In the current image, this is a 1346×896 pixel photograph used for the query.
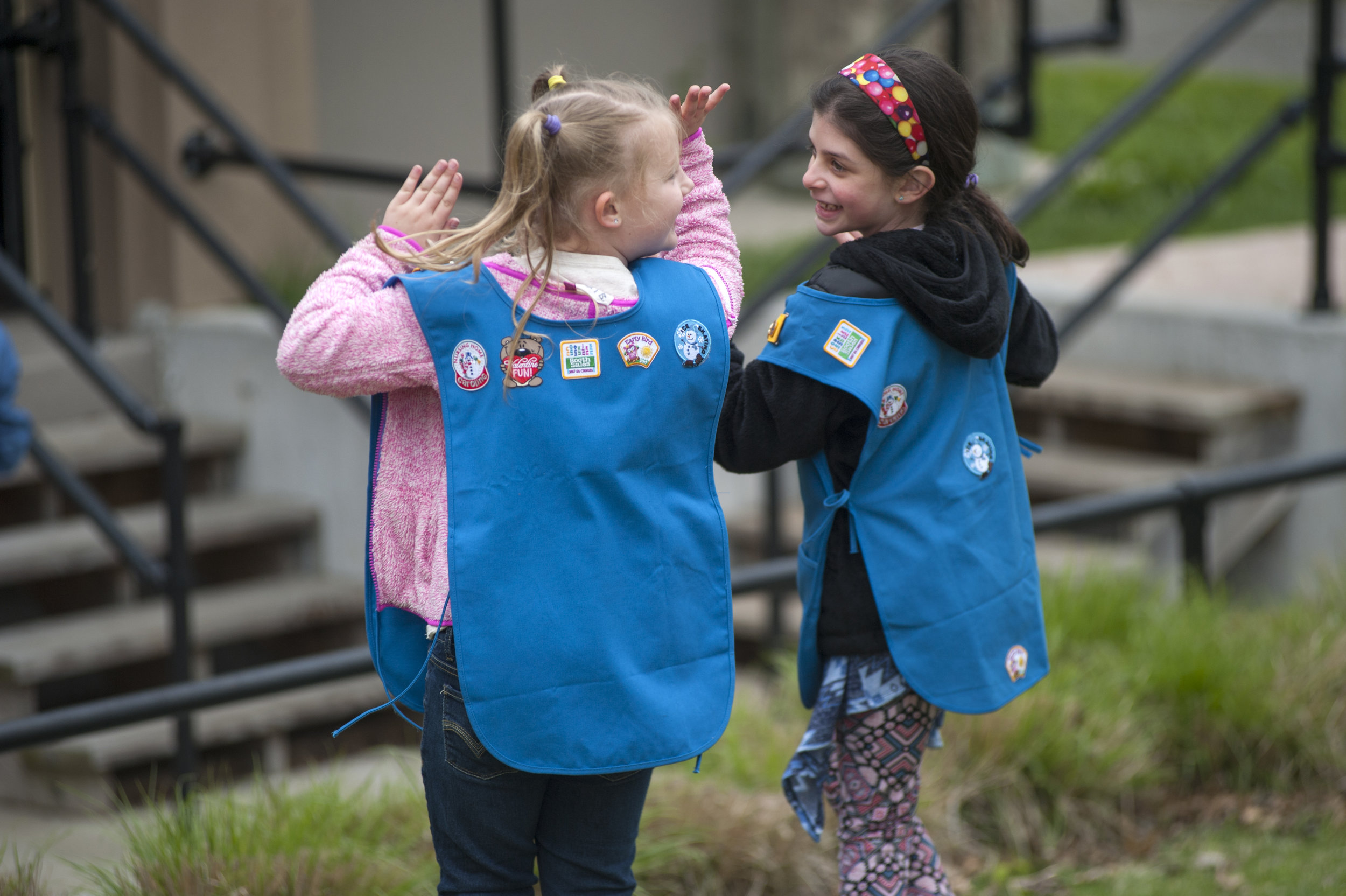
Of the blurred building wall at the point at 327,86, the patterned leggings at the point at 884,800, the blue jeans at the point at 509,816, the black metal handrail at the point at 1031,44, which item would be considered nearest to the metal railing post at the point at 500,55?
the blurred building wall at the point at 327,86

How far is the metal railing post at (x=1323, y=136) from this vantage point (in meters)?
5.39

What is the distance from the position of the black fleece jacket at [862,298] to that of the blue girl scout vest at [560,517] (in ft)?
0.76

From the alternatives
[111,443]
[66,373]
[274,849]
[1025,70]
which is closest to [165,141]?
[66,373]

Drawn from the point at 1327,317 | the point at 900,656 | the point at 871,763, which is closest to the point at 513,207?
the point at 900,656

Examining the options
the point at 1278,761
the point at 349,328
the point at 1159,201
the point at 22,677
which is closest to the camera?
the point at 349,328

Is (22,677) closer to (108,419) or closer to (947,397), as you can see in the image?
(108,419)

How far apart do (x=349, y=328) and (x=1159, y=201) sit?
8.46 meters

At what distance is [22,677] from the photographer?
4.25m

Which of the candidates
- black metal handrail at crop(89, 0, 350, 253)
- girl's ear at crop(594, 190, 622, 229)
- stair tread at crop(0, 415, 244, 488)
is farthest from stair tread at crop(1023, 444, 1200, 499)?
girl's ear at crop(594, 190, 622, 229)

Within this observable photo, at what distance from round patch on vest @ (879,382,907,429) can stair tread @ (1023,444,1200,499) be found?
3.11 metres

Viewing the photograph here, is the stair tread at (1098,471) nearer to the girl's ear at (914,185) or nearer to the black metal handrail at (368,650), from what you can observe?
the black metal handrail at (368,650)

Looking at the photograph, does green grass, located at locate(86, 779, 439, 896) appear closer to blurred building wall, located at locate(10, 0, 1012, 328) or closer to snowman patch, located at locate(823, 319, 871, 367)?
snowman patch, located at locate(823, 319, 871, 367)

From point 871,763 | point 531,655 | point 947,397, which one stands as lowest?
point 871,763

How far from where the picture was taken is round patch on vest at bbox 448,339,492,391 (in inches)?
78.0
